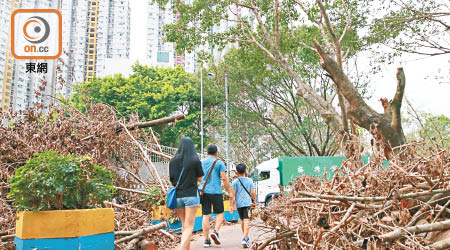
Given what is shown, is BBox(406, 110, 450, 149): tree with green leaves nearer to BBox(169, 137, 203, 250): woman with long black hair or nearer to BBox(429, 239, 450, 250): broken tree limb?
BBox(429, 239, 450, 250): broken tree limb

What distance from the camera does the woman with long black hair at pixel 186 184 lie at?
16.7 feet

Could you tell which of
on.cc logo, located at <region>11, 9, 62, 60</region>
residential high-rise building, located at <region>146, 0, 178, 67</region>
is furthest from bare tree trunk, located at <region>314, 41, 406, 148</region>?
residential high-rise building, located at <region>146, 0, 178, 67</region>

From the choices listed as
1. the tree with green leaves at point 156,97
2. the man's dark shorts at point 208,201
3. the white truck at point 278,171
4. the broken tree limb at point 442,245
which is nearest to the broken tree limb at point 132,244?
the man's dark shorts at point 208,201

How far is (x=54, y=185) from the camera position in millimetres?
4012

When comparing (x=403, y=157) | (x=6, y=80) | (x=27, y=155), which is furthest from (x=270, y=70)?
(x=6, y=80)

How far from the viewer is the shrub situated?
13.1ft

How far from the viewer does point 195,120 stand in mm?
30344

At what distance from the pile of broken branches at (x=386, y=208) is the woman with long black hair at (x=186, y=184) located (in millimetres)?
1428

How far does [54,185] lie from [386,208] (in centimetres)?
327

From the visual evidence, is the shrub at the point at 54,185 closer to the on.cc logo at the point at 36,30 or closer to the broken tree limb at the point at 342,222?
the broken tree limb at the point at 342,222

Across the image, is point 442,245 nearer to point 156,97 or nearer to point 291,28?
point 291,28

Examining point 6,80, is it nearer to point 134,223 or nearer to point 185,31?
point 185,31

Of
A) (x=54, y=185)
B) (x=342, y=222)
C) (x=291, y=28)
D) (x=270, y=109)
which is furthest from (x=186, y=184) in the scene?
(x=270, y=109)

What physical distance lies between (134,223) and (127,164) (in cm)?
288
